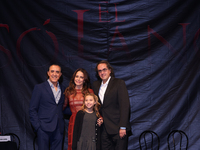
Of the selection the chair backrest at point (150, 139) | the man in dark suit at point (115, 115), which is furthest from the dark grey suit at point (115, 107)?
the chair backrest at point (150, 139)

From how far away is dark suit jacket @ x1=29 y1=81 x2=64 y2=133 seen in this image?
129 inches

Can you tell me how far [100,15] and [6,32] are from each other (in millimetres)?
1739

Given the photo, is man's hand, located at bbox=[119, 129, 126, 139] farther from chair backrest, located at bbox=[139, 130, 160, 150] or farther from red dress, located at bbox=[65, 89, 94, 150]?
chair backrest, located at bbox=[139, 130, 160, 150]

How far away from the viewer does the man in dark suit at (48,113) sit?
3.28 m

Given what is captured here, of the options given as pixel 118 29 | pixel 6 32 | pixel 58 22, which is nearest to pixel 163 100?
pixel 118 29

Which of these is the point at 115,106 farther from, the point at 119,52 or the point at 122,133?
the point at 119,52

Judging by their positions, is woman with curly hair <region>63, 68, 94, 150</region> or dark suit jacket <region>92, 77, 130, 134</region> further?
woman with curly hair <region>63, 68, 94, 150</region>

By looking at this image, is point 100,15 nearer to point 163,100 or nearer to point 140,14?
point 140,14

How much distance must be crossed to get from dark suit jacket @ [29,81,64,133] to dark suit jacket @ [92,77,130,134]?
690 millimetres

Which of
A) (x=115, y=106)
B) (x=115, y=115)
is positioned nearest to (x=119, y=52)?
(x=115, y=106)

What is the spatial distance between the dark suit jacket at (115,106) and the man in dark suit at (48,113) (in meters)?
0.69

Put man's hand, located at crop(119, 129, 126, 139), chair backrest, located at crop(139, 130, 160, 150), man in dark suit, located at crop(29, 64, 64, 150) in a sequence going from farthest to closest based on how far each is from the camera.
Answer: chair backrest, located at crop(139, 130, 160, 150)
man in dark suit, located at crop(29, 64, 64, 150)
man's hand, located at crop(119, 129, 126, 139)

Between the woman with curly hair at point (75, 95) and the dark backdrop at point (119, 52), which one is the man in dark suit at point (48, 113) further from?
the dark backdrop at point (119, 52)

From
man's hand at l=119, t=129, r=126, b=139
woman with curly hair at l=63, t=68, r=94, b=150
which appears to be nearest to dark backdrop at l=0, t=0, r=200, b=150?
woman with curly hair at l=63, t=68, r=94, b=150
